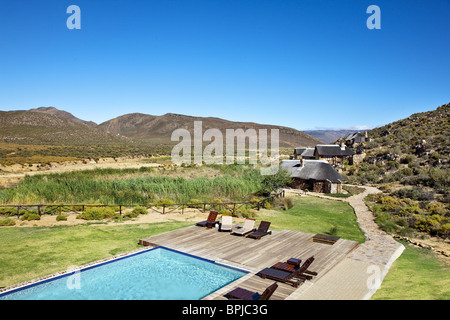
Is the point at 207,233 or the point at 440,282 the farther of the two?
the point at 207,233

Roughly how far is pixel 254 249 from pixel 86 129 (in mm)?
92357

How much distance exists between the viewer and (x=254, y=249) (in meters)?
9.52

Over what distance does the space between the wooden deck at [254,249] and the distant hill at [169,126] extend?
11189 cm

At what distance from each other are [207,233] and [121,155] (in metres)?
47.5

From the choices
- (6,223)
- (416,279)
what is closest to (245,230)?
(416,279)

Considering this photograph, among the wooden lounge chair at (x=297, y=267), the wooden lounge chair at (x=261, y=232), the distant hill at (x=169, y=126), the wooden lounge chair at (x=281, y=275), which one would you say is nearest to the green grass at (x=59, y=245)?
the wooden lounge chair at (x=261, y=232)

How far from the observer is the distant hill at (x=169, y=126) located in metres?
130

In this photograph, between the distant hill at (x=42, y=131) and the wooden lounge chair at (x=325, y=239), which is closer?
the wooden lounge chair at (x=325, y=239)

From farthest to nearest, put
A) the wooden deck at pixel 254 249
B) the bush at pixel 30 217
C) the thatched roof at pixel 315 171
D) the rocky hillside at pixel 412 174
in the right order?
the thatched roof at pixel 315 171 < the rocky hillside at pixel 412 174 < the bush at pixel 30 217 < the wooden deck at pixel 254 249

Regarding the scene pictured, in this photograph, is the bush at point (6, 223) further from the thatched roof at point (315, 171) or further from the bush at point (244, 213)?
the thatched roof at point (315, 171)

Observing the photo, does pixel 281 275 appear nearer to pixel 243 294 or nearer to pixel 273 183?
pixel 243 294
